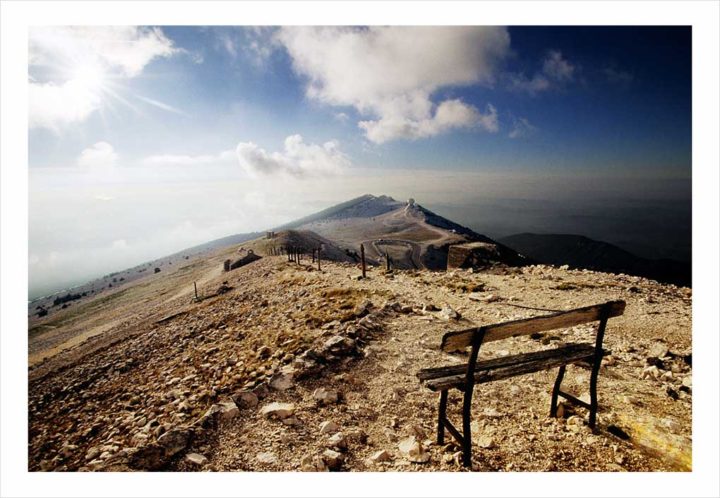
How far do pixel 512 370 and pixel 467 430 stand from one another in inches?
36.0

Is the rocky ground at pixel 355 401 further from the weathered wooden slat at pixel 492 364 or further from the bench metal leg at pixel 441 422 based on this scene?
the weathered wooden slat at pixel 492 364

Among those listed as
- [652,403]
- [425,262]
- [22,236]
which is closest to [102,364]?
[22,236]

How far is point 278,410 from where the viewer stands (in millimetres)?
4598

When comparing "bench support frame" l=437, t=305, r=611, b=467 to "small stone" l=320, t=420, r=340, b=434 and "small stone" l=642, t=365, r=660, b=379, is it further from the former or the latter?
"small stone" l=642, t=365, r=660, b=379

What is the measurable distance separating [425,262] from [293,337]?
147 ft

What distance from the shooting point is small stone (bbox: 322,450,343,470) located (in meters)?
3.91

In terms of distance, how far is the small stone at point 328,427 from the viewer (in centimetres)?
429

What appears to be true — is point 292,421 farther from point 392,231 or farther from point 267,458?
point 392,231

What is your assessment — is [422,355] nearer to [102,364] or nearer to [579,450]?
[579,450]

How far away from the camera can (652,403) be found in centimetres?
480

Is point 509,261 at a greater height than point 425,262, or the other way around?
point 509,261

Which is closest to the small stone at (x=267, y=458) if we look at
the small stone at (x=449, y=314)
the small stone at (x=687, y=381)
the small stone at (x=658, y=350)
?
the small stone at (x=449, y=314)

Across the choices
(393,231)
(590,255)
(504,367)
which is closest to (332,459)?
(504,367)

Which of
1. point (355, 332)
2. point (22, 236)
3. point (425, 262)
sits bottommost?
point (425, 262)
